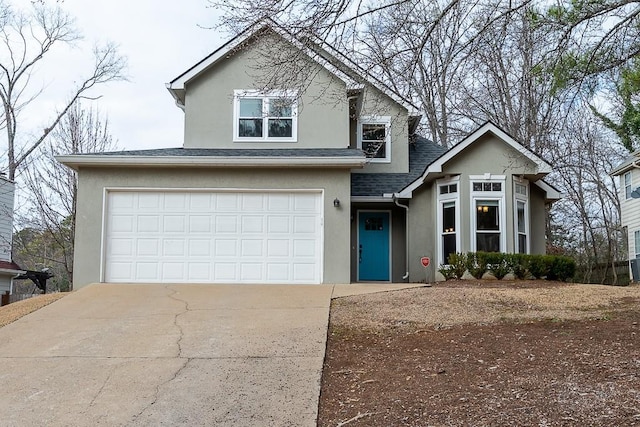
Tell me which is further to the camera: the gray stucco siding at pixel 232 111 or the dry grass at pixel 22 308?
the gray stucco siding at pixel 232 111

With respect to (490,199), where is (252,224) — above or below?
below

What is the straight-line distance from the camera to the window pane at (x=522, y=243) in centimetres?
1549

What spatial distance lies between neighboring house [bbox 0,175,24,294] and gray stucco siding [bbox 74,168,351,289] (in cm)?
1154

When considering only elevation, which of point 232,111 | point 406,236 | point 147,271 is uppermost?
point 232,111

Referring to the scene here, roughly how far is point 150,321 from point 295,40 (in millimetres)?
5202

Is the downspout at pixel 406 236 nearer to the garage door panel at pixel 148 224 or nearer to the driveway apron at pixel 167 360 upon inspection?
the driveway apron at pixel 167 360

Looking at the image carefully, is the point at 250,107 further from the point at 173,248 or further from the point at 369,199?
the point at 173,248

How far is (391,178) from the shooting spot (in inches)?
678

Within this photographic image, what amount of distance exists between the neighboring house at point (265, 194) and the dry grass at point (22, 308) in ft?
4.50

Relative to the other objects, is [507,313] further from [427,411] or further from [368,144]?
[368,144]

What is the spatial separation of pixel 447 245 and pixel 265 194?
473cm

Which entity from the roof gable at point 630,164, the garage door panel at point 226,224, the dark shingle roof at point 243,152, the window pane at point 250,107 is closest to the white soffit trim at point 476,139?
the dark shingle roof at point 243,152

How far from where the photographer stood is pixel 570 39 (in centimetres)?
1027

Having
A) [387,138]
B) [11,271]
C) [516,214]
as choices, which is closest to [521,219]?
[516,214]
